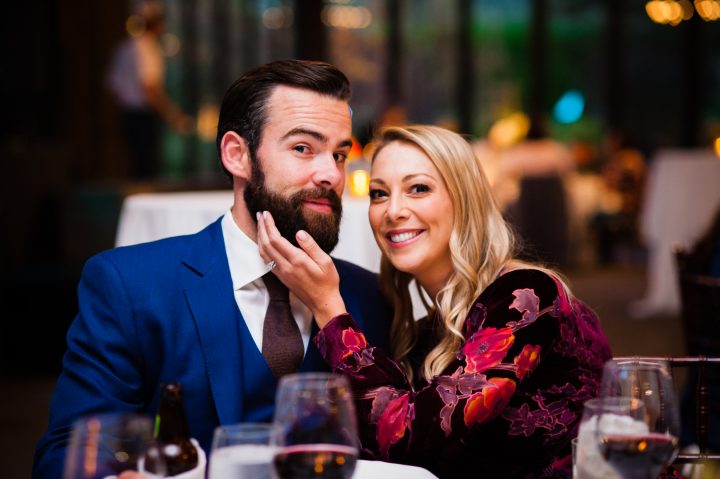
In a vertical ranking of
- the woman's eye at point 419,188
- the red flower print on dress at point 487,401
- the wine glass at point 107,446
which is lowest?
the red flower print on dress at point 487,401

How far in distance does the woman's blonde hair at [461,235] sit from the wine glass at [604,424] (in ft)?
2.43

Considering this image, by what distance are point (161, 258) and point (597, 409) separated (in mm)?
991

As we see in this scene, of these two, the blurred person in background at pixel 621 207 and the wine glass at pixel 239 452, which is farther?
the blurred person in background at pixel 621 207

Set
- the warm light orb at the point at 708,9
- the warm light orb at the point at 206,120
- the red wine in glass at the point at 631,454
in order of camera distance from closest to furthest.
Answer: the red wine in glass at the point at 631,454, the warm light orb at the point at 206,120, the warm light orb at the point at 708,9

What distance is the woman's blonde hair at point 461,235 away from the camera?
1.88 m

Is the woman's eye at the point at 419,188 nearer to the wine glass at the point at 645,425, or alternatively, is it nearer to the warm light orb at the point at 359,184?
the wine glass at the point at 645,425

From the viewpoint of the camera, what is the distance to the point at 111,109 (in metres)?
7.82

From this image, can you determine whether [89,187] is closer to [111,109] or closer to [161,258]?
[111,109]

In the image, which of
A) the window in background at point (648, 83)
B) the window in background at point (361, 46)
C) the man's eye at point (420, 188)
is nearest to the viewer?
the man's eye at point (420, 188)

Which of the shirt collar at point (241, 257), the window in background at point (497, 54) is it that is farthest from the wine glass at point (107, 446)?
the window in background at point (497, 54)

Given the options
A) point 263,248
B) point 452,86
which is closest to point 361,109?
point 452,86

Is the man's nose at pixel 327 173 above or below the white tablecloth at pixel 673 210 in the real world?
above

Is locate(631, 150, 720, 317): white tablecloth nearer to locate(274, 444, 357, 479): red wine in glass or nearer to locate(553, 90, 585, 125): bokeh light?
locate(553, 90, 585, 125): bokeh light

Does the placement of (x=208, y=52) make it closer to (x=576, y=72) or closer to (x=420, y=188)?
(x=576, y=72)
